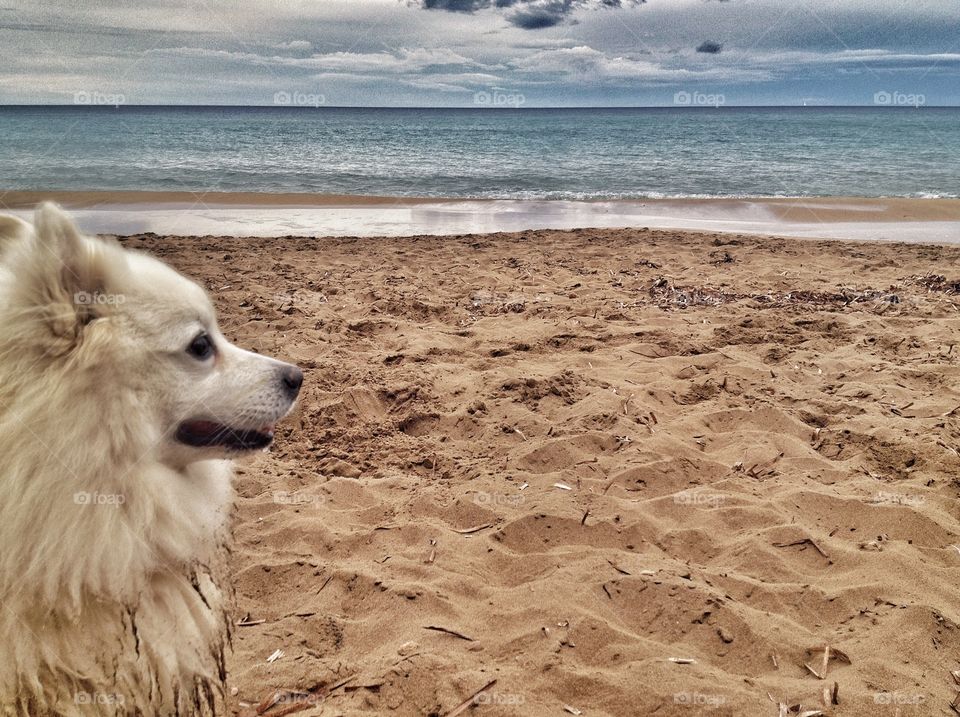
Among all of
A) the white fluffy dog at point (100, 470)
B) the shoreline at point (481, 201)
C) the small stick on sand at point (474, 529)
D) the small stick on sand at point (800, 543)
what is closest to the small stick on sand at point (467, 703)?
the white fluffy dog at point (100, 470)

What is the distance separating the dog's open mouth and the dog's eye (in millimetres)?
219

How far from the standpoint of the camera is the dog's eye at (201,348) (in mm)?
2066

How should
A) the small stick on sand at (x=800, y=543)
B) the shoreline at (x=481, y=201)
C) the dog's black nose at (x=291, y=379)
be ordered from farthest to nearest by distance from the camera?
1. the shoreline at (x=481, y=201)
2. the small stick on sand at (x=800, y=543)
3. the dog's black nose at (x=291, y=379)

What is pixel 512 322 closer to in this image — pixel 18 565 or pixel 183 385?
pixel 183 385

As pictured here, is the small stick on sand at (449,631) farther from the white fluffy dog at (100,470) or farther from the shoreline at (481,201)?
the shoreline at (481,201)

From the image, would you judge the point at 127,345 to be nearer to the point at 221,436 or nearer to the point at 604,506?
the point at 221,436

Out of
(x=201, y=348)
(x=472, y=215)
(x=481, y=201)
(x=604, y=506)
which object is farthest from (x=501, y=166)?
(x=201, y=348)

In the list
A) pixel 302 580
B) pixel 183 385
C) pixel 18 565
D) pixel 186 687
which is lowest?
pixel 302 580

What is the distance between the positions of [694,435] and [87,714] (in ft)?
12.0

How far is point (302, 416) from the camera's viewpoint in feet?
15.3

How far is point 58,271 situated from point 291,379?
84 centimetres

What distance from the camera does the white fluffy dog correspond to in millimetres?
1719

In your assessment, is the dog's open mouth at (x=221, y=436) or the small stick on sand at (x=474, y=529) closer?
the dog's open mouth at (x=221, y=436)

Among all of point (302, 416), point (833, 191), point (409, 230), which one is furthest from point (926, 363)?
point (833, 191)
